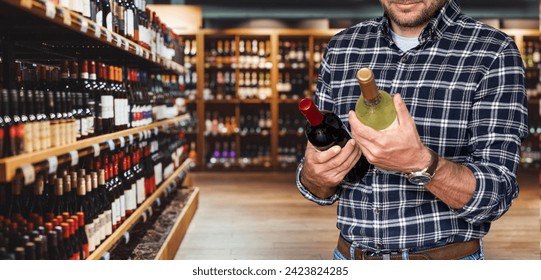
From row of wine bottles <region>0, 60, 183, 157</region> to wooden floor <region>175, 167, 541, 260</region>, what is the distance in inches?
46.9

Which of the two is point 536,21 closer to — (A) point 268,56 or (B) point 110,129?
(A) point 268,56

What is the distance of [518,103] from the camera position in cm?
156

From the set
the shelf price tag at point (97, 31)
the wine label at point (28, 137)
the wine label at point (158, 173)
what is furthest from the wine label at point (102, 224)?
the wine label at point (158, 173)

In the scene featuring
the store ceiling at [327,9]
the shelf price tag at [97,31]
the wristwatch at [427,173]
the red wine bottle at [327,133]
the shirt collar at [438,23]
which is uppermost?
the store ceiling at [327,9]

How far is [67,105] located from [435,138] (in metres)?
1.76

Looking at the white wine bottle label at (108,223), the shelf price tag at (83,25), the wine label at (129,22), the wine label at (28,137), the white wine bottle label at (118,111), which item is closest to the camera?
the wine label at (28,137)

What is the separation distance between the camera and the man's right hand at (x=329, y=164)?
147cm

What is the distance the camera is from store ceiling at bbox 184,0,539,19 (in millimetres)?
11047

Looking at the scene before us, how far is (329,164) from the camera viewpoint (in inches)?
58.9

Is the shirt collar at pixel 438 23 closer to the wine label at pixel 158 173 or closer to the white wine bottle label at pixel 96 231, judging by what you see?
the white wine bottle label at pixel 96 231

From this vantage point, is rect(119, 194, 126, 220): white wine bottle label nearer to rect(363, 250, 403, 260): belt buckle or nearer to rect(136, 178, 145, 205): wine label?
rect(136, 178, 145, 205): wine label

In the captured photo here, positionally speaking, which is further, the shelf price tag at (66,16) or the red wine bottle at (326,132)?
the shelf price tag at (66,16)

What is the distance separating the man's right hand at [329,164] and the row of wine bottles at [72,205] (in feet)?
3.94

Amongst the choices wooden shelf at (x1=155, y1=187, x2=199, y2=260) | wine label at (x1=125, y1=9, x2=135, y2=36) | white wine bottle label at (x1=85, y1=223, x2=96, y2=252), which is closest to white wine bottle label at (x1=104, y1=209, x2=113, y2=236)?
white wine bottle label at (x1=85, y1=223, x2=96, y2=252)
